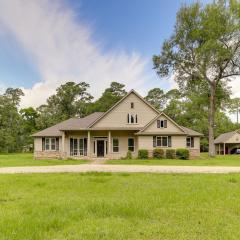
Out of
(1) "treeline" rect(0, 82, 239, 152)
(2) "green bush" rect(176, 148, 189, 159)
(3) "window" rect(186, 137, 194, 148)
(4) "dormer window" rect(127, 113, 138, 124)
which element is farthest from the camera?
(1) "treeline" rect(0, 82, 239, 152)

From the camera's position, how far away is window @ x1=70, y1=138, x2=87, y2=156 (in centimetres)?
3170

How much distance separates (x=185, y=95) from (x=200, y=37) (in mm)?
28259

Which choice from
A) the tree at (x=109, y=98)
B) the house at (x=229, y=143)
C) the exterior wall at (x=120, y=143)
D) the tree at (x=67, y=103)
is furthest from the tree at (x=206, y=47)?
the tree at (x=67, y=103)

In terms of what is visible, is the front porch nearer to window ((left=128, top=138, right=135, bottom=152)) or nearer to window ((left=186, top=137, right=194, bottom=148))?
window ((left=128, top=138, right=135, bottom=152))

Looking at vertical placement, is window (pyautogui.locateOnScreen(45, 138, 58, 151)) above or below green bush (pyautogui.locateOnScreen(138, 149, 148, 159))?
above

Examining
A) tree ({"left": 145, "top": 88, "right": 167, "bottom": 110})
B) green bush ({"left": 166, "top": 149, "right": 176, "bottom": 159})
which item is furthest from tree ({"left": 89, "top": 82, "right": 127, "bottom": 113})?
green bush ({"left": 166, "top": 149, "right": 176, "bottom": 159})

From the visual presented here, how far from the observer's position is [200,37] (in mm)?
33781

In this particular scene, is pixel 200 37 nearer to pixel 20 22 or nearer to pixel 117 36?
pixel 117 36

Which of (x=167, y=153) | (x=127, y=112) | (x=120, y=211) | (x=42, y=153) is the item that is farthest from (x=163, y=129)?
(x=120, y=211)

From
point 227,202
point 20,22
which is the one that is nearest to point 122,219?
point 227,202

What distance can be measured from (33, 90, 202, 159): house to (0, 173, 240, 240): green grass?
19483 mm

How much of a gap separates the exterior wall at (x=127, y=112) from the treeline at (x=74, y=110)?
21878 millimetres

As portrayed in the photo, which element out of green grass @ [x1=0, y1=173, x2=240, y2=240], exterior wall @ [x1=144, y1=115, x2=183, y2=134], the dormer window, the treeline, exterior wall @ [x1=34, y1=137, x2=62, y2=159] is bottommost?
green grass @ [x1=0, y1=173, x2=240, y2=240]

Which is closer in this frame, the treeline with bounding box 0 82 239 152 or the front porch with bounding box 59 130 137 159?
the front porch with bounding box 59 130 137 159
